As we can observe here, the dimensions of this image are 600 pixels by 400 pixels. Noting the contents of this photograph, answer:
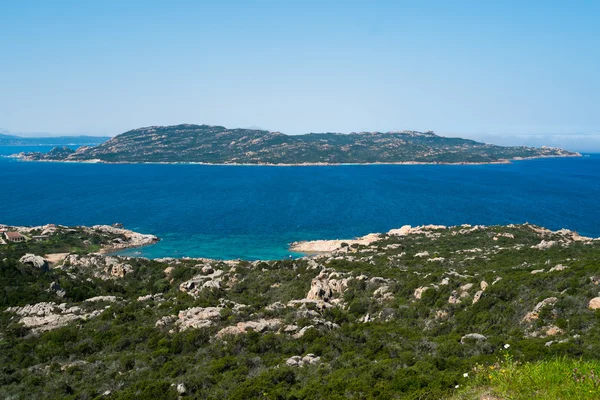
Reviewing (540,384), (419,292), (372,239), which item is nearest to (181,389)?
(540,384)

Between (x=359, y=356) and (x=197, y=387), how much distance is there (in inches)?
340

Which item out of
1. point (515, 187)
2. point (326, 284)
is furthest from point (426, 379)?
point (515, 187)

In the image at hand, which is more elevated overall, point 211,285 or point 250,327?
point 250,327

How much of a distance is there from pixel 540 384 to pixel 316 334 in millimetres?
15766

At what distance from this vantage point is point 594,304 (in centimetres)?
2406

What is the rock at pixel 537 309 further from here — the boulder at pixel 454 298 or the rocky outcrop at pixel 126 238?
the rocky outcrop at pixel 126 238

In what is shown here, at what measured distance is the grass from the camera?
9927 millimetres

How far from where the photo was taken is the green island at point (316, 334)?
1620cm

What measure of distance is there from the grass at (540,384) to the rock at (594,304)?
15700mm

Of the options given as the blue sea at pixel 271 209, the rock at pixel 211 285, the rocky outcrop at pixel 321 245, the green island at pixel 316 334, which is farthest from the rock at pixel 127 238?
the rock at pixel 211 285

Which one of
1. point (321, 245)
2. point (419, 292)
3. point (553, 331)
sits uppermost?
point (553, 331)

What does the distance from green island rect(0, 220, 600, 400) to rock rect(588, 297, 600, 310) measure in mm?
90

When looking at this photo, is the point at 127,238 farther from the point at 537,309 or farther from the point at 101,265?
the point at 537,309

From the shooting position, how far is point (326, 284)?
136ft
